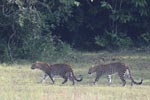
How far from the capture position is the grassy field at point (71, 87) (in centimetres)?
1448

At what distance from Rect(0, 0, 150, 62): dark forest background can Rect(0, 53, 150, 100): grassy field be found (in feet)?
5.34

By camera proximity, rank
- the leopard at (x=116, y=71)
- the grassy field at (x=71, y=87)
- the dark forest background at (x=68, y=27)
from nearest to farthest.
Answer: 1. the grassy field at (x=71, y=87)
2. the leopard at (x=116, y=71)
3. the dark forest background at (x=68, y=27)

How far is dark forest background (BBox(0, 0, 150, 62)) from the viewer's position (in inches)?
965

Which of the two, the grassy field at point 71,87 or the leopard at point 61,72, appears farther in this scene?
the leopard at point 61,72

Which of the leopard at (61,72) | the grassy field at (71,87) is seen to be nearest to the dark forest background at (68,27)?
the grassy field at (71,87)

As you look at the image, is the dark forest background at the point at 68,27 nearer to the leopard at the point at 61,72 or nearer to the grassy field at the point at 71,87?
the grassy field at the point at 71,87

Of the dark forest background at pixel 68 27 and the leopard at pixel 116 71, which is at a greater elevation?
the leopard at pixel 116 71

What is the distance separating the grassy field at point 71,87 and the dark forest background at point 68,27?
1628mm

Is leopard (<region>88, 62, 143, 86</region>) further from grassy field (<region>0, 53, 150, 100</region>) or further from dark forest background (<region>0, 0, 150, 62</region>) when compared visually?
dark forest background (<region>0, 0, 150, 62</region>)

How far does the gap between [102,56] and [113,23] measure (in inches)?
133

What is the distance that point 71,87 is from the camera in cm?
1678

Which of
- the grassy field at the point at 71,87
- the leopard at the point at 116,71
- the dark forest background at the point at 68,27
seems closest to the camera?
the grassy field at the point at 71,87

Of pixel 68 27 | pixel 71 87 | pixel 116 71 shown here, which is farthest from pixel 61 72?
pixel 68 27

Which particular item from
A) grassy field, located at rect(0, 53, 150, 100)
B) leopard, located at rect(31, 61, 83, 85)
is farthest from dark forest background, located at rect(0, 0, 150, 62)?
leopard, located at rect(31, 61, 83, 85)
